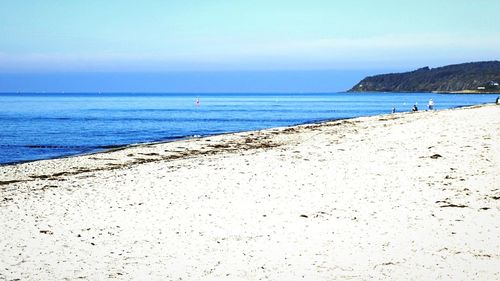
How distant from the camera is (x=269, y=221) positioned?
1076 cm

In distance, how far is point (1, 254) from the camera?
8.91m

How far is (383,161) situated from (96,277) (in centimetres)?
1177

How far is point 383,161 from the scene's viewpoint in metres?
17.4

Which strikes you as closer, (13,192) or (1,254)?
(1,254)

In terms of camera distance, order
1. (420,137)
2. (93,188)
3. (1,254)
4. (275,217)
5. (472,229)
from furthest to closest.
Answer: (420,137) → (93,188) → (275,217) → (472,229) → (1,254)

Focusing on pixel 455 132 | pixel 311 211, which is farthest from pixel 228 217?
pixel 455 132

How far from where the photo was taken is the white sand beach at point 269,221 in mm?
8141

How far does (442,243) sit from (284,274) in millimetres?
2984

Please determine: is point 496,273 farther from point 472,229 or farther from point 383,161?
point 383,161

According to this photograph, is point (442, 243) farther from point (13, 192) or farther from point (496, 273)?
point (13, 192)

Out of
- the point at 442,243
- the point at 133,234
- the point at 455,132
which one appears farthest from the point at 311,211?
the point at 455,132

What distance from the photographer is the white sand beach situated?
26.7ft

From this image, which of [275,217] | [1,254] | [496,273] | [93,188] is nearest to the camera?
[496,273]

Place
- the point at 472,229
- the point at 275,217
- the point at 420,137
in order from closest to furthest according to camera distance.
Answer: the point at 472,229, the point at 275,217, the point at 420,137
